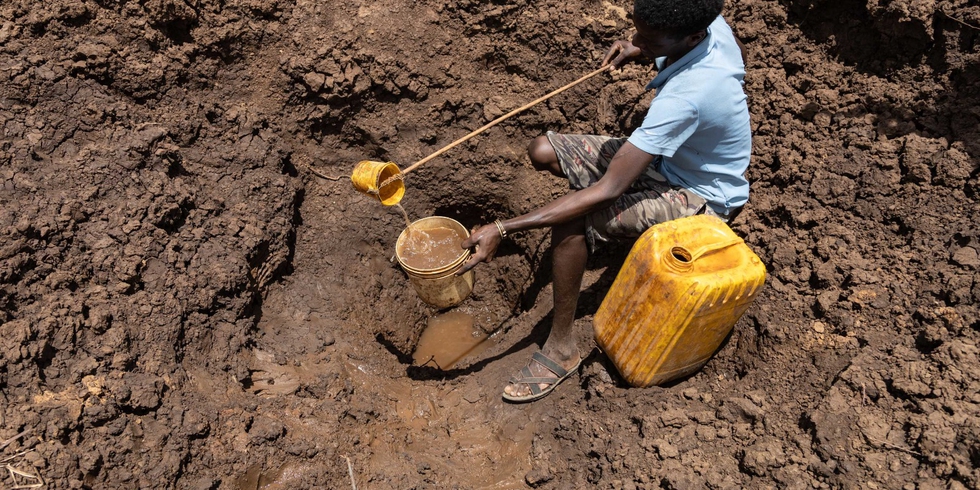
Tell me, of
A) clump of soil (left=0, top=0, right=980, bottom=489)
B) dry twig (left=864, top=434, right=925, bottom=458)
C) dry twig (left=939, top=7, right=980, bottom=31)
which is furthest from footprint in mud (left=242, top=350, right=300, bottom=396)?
dry twig (left=939, top=7, right=980, bottom=31)

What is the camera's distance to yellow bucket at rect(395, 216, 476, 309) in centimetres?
273

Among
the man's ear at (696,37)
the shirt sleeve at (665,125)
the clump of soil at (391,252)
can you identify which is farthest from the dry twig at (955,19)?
the shirt sleeve at (665,125)

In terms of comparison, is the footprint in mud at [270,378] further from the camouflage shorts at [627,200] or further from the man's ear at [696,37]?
the man's ear at [696,37]

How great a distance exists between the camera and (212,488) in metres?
2.36

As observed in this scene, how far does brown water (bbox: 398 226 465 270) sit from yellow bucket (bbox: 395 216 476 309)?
16 mm

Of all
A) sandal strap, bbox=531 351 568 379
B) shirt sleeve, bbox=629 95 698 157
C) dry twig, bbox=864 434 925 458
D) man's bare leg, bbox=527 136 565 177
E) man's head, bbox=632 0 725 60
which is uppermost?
man's head, bbox=632 0 725 60

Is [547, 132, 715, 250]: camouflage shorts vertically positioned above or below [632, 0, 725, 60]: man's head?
below

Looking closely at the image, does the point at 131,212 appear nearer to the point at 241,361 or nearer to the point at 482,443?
the point at 241,361

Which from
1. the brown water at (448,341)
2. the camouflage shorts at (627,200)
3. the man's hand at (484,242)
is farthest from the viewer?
the brown water at (448,341)

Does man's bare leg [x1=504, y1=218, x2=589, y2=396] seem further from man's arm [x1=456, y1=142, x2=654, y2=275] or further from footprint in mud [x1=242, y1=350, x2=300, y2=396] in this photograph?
footprint in mud [x1=242, y1=350, x2=300, y2=396]

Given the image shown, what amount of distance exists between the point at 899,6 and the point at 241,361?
3481 millimetres

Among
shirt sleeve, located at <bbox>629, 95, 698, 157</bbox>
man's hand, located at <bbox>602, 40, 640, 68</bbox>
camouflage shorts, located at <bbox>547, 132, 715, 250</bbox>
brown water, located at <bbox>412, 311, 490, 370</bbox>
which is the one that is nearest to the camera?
shirt sleeve, located at <bbox>629, 95, 698, 157</bbox>

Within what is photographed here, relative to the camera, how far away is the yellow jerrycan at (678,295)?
2.34 metres

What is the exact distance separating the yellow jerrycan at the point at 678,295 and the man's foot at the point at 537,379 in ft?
1.46
